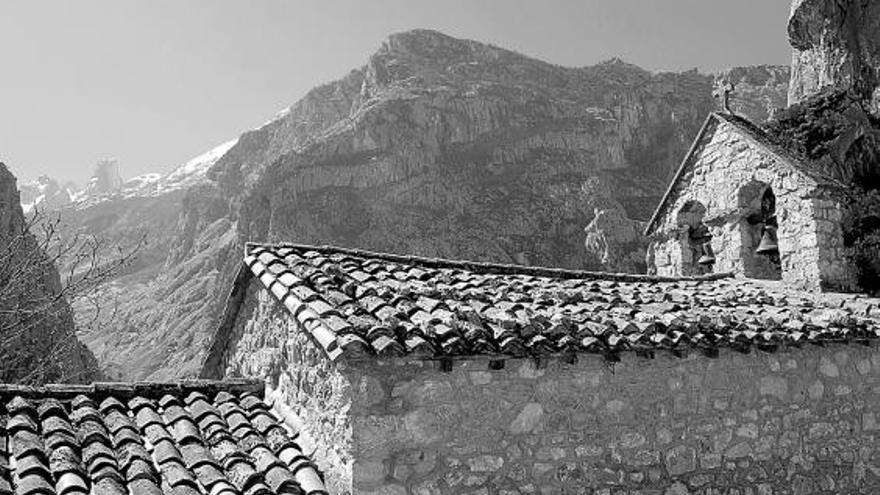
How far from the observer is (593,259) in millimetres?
57625

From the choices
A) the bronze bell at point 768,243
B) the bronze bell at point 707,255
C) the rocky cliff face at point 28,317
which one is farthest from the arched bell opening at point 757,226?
the rocky cliff face at point 28,317

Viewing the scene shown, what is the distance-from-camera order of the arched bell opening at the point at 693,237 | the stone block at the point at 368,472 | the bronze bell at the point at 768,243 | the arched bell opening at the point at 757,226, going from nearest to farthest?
the stone block at the point at 368,472 → the bronze bell at the point at 768,243 → the arched bell opening at the point at 757,226 → the arched bell opening at the point at 693,237

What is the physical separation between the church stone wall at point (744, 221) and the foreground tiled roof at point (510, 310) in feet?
2.46

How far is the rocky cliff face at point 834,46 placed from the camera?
29.1 m

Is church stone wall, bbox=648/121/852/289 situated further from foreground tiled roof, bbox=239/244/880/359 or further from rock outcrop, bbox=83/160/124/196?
rock outcrop, bbox=83/160/124/196

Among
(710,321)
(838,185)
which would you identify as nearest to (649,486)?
(710,321)

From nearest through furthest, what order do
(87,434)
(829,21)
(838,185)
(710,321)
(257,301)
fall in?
1. (87,434)
2. (710,321)
3. (257,301)
4. (838,185)
5. (829,21)

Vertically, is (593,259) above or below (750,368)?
below

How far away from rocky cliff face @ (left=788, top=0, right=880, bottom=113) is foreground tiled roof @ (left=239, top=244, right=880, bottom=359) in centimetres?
2491

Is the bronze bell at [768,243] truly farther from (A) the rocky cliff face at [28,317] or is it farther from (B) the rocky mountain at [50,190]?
(B) the rocky mountain at [50,190]

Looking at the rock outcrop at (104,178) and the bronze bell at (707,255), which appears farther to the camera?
the rock outcrop at (104,178)

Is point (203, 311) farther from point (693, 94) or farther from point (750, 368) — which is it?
point (750, 368)

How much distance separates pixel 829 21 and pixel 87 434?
35598mm

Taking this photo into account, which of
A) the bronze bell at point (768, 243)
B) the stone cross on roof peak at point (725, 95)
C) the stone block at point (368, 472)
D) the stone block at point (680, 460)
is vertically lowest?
the stone block at point (680, 460)
